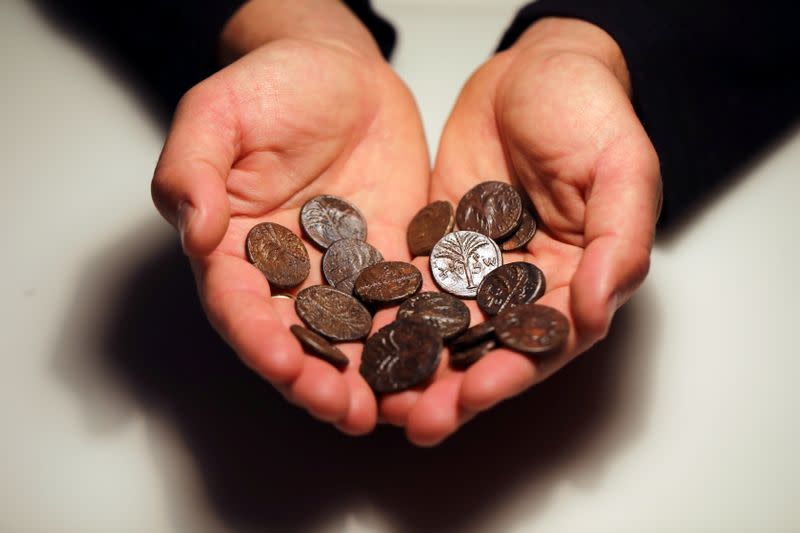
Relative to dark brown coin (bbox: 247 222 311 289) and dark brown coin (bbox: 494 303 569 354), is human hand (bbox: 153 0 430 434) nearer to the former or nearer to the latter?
dark brown coin (bbox: 247 222 311 289)

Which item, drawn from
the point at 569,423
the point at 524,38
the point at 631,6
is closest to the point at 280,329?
the point at 569,423

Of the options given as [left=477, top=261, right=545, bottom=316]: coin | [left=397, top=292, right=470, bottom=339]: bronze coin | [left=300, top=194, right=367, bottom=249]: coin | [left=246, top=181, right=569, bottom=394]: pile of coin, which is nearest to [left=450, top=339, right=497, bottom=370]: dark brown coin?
[left=246, top=181, right=569, bottom=394]: pile of coin

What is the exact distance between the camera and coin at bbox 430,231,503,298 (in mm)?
2285

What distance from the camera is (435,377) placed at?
75.6 inches

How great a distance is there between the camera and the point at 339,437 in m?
2.21

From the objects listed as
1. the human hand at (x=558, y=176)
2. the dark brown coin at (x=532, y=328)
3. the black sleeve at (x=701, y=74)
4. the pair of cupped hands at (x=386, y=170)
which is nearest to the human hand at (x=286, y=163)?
the pair of cupped hands at (x=386, y=170)

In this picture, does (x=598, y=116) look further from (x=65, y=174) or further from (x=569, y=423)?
(x=65, y=174)

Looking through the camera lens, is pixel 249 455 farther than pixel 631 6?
No

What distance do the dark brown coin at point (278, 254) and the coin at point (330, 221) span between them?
0.08 meters

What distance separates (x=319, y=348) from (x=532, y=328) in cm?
57

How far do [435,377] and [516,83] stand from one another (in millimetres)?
1224

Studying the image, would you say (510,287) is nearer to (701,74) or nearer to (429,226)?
(429,226)

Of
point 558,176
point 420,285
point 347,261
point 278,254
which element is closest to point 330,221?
point 347,261

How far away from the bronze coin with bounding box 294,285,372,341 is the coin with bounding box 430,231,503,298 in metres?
0.32
